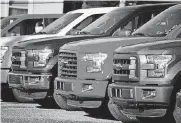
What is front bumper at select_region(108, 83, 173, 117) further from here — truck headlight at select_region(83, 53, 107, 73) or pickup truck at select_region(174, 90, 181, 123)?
truck headlight at select_region(83, 53, 107, 73)

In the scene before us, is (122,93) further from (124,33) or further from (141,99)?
(124,33)

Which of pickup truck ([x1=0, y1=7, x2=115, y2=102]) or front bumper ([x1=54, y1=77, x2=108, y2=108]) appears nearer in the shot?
front bumper ([x1=54, y1=77, x2=108, y2=108])

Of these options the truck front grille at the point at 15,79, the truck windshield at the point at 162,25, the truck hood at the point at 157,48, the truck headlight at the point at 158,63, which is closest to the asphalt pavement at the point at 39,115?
the truck front grille at the point at 15,79

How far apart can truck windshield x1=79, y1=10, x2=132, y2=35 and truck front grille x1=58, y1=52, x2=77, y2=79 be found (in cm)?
143

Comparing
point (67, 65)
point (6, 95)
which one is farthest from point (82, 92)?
point (6, 95)

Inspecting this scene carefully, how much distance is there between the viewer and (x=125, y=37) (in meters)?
11.9

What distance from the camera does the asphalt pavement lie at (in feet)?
38.2

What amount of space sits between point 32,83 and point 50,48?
0.68m

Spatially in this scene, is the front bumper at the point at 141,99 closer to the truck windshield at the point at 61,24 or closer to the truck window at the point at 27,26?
the truck windshield at the point at 61,24

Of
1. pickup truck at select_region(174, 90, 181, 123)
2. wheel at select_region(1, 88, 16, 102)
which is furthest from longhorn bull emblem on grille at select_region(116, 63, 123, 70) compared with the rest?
wheel at select_region(1, 88, 16, 102)

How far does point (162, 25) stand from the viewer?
467 inches

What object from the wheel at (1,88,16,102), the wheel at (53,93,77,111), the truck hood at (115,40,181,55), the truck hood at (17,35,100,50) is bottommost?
the wheel at (1,88,16,102)

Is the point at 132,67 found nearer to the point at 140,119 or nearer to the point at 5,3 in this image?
the point at 140,119

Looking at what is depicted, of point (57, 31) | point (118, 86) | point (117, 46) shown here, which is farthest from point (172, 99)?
point (57, 31)
